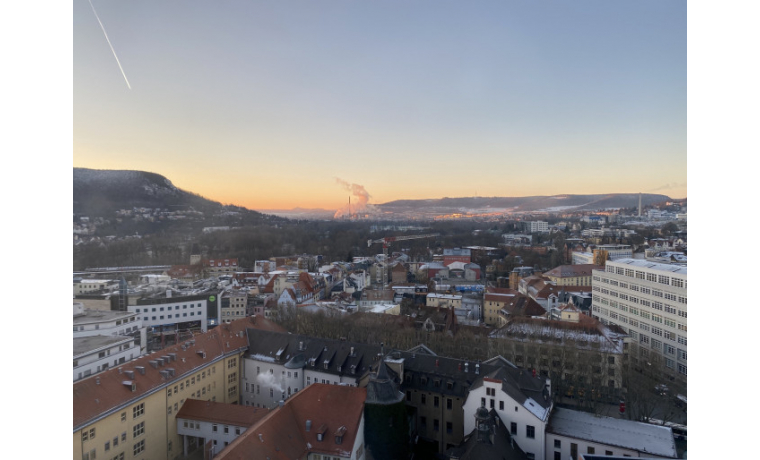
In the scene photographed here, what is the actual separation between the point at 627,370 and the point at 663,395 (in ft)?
2.31

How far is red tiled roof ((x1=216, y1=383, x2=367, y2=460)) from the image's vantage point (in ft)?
13.8

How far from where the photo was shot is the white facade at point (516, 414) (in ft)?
16.9

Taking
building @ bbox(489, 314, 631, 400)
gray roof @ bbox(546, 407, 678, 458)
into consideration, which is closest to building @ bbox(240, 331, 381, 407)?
gray roof @ bbox(546, 407, 678, 458)

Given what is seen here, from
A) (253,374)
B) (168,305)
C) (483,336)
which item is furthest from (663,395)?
(168,305)

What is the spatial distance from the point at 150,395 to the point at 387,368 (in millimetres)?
3053

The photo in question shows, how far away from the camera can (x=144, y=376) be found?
5.36 metres

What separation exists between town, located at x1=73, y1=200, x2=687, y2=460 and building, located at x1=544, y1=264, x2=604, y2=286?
0.76ft

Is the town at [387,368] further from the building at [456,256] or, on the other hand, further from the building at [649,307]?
the building at [456,256]

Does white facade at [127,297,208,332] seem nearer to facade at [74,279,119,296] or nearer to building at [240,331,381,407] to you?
facade at [74,279,119,296]

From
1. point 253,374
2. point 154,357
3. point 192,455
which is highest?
point 154,357

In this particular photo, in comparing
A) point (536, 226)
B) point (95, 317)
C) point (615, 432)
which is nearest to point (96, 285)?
point (95, 317)
